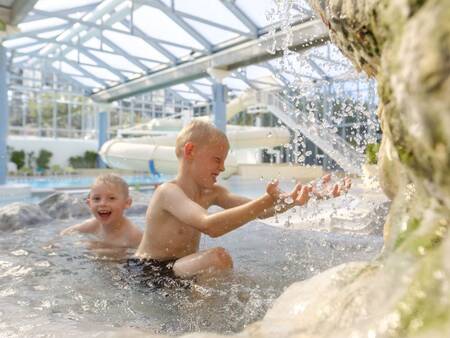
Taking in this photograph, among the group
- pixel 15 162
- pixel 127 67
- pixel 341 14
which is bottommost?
pixel 15 162

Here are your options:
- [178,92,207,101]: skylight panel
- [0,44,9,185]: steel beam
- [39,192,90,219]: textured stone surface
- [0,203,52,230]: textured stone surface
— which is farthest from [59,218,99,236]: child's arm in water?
[178,92,207,101]: skylight panel

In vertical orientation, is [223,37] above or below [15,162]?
above

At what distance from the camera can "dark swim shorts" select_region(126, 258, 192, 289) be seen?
75.4 inches

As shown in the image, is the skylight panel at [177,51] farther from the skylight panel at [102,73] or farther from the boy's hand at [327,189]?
the boy's hand at [327,189]

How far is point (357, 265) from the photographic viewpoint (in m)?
1.09

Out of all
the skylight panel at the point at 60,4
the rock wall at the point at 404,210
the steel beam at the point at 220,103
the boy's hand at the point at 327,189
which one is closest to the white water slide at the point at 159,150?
the steel beam at the point at 220,103

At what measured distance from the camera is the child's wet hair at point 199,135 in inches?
86.0

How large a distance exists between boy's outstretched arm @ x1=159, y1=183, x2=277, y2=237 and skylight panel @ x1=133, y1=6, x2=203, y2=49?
32.4 feet

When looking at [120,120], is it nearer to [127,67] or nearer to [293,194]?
[127,67]

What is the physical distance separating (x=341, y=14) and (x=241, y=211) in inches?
36.7

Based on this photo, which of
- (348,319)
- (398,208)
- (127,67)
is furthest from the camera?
(127,67)

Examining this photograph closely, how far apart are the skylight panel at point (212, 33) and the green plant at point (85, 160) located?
1297 cm

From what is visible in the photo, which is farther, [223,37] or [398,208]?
[223,37]

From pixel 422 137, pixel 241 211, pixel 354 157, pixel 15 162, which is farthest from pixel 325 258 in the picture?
pixel 15 162
